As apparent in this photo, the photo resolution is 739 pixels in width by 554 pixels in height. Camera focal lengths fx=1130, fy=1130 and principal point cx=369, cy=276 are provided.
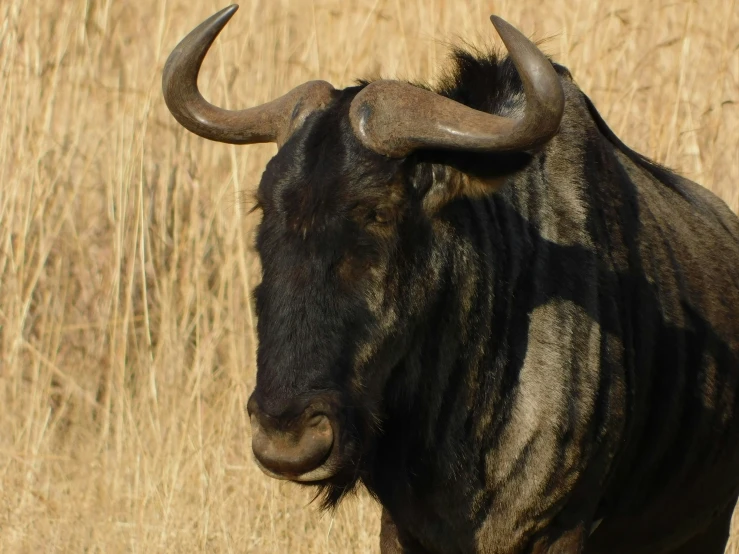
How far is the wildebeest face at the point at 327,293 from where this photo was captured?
9.39ft

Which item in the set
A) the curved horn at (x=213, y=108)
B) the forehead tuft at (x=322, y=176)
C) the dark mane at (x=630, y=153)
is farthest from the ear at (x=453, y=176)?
the dark mane at (x=630, y=153)

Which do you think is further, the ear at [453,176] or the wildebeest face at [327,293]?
the ear at [453,176]

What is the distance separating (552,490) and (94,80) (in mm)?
3886

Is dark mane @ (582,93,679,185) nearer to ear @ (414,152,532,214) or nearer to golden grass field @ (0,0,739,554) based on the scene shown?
ear @ (414,152,532,214)

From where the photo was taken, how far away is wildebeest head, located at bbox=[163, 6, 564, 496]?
2.87 m

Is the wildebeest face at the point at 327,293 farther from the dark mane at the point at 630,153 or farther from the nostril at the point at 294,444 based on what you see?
the dark mane at the point at 630,153

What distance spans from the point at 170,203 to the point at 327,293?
3459 mm

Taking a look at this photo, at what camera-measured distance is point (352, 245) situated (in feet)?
9.86

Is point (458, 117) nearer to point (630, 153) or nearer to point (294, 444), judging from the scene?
point (294, 444)

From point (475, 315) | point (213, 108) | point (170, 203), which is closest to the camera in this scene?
point (475, 315)

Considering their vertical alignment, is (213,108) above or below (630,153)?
Result: below

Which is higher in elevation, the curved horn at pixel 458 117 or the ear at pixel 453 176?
the curved horn at pixel 458 117

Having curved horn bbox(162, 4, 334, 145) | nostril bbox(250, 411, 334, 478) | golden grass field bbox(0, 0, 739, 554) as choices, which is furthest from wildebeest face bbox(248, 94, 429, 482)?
golden grass field bbox(0, 0, 739, 554)

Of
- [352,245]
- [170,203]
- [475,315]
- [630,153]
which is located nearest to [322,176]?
[352,245]
